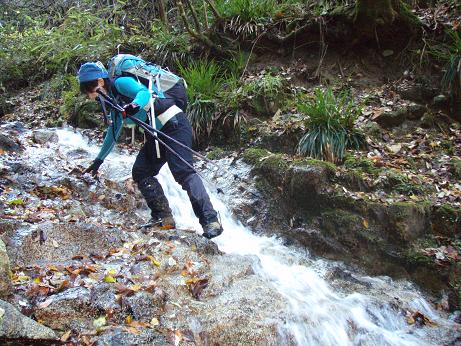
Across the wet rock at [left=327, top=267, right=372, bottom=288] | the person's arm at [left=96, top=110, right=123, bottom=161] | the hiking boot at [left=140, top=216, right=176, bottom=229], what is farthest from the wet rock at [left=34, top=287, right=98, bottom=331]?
the wet rock at [left=327, top=267, right=372, bottom=288]

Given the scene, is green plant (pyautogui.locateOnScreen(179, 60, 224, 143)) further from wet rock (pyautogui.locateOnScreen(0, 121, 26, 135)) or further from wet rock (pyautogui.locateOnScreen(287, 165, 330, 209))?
wet rock (pyautogui.locateOnScreen(0, 121, 26, 135))

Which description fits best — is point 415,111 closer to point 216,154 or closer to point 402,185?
point 402,185

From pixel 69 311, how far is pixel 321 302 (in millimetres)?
2498

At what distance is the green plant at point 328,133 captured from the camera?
6555 millimetres

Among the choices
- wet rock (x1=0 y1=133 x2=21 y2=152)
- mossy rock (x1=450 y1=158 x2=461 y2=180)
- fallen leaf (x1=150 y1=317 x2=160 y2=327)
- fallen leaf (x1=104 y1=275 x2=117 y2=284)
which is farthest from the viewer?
wet rock (x1=0 y1=133 x2=21 y2=152)

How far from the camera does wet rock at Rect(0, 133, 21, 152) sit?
276 inches

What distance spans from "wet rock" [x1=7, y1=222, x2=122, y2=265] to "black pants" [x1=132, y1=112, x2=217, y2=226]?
0.87 metres

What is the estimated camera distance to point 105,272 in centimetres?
380

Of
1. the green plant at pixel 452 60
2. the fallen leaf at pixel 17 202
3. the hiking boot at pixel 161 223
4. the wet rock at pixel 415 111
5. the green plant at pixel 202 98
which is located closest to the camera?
the fallen leaf at pixel 17 202

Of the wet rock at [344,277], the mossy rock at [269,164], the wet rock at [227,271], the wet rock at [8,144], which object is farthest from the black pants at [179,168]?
the wet rock at [8,144]

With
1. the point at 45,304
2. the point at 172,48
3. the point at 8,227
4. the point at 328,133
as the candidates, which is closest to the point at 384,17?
the point at 328,133

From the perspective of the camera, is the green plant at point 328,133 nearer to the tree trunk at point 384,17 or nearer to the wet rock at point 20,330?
the tree trunk at point 384,17

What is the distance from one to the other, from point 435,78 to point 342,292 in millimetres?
5051

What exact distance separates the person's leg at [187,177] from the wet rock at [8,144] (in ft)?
11.6
